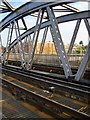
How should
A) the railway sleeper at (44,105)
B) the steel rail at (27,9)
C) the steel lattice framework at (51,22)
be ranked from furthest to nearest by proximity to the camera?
the steel rail at (27,9)
the steel lattice framework at (51,22)
the railway sleeper at (44,105)

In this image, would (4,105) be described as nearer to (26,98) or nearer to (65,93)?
(26,98)

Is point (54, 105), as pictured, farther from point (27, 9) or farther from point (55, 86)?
point (27, 9)

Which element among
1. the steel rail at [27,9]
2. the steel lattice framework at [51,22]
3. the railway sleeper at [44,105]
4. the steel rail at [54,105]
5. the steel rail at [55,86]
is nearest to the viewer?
the steel rail at [54,105]

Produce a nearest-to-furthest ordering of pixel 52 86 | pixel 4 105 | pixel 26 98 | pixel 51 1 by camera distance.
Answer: pixel 4 105
pixel 26 98
pixel 52 86
pixel 51 1

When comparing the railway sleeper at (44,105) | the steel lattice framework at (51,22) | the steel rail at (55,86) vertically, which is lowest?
the railway sleeper at (44,105)

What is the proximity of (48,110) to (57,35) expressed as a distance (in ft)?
16.5

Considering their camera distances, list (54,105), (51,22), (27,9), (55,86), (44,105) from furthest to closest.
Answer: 1. (27,9)
2. (51,22)
3. (55,86)
4. (44,105)
5. (54,105)

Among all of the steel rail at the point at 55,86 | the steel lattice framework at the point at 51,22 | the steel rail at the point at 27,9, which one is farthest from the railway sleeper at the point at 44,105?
the steel rail at the point at 27,9

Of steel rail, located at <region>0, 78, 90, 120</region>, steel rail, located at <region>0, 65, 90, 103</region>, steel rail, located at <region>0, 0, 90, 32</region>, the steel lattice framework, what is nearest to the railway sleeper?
steel rail, located at <region>0, 78, 90, 120</region>

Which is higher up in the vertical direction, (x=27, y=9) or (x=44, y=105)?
(x=27, y=9)

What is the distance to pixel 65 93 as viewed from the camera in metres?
7.41

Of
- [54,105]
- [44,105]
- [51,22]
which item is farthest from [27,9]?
[54,105]

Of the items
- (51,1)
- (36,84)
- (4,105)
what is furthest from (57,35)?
(4,105)

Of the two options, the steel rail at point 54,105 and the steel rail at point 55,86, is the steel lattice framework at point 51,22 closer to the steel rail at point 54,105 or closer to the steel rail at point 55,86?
the steel rail at point 55,86
